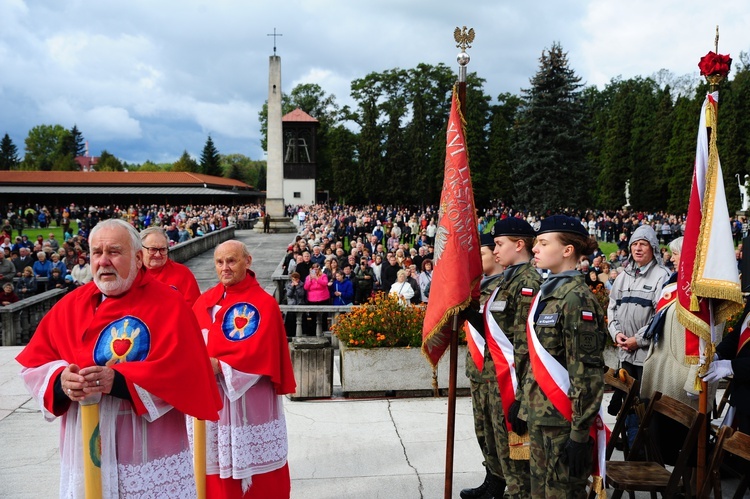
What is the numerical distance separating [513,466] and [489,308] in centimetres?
113

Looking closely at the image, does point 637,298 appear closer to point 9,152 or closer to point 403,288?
point 403,288

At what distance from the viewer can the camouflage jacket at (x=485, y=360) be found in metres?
4.77

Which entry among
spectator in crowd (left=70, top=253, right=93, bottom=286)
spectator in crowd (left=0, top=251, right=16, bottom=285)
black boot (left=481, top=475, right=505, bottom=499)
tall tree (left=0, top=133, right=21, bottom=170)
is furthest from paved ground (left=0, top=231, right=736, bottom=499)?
tall tree (left=0, top=133, right=21, bottom=170)

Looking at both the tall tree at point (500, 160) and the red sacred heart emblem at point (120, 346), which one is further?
the tall tree at point (500, 160)

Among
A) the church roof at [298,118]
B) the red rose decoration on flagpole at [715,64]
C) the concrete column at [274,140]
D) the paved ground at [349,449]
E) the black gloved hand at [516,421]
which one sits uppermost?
the church roof at [298,118]

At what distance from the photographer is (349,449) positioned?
20.8ft

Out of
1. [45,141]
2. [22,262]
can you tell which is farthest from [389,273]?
[45,141]

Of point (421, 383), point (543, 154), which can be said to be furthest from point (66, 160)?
point (421, 383)

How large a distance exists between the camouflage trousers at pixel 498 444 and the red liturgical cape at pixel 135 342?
7.22ft

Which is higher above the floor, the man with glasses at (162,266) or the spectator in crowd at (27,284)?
the man with glasses at (162,266)

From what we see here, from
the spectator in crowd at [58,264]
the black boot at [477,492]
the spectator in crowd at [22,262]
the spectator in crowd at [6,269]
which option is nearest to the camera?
the black boot at [477,492]

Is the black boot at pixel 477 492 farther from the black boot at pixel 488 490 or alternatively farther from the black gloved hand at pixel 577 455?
the black gloved hand at pixel 577 455

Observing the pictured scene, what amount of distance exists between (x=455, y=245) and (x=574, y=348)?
1434mm

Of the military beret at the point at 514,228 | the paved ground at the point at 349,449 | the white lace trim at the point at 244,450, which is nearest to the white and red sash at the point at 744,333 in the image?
the military beret at the point at 514,228
